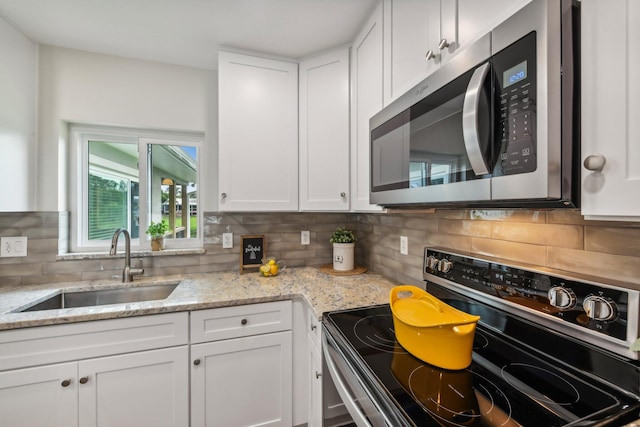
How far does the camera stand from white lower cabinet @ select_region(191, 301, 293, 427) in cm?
141

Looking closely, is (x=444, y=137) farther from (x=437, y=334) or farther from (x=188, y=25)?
(x=188, y=25)

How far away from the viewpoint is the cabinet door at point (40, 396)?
1184mm

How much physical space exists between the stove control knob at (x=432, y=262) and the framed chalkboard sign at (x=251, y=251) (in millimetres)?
1210

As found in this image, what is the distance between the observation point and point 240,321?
147 centimetres

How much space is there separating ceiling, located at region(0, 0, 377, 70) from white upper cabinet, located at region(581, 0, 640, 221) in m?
1.14

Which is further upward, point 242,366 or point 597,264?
point 597,264

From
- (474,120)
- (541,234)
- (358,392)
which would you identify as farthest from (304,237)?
(474,120)

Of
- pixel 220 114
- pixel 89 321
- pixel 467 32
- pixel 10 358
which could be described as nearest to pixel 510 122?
pixel 467 32

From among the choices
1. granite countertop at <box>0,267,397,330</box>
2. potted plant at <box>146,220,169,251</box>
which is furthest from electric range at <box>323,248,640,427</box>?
potted plant at <box>146,220,169,251</box>

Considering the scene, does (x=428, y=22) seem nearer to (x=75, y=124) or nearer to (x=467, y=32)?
(x=467, y=32)

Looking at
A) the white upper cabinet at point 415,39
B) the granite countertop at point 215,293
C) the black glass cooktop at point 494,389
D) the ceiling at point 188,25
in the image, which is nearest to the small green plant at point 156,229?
the granite countertop at point 215,293

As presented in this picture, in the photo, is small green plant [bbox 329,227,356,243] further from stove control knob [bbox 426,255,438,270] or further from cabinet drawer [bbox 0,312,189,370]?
cabinet drawer [bbox 0,312,189,370]

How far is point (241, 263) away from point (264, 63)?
1374 mm

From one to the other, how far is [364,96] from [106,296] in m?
1.95
